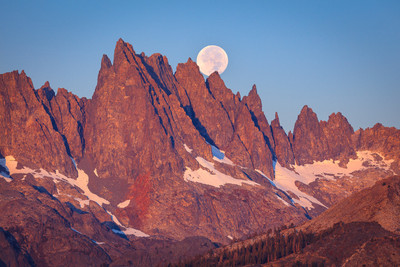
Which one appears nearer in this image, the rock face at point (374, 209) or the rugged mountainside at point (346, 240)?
the rugged mountainside at point (346, 240)

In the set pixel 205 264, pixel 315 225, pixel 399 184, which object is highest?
pixel 399 184

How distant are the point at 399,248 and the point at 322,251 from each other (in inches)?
892

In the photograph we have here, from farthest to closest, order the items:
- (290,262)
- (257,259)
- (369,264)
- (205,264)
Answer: (205,264) < (257,259) < (290,262) < (369,264)

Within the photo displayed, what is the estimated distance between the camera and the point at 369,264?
145375 millimetres

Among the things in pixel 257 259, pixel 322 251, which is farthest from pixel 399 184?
pixel 257 259

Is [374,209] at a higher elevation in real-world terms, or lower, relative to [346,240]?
higher

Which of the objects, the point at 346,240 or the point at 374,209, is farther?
the point at 374,209

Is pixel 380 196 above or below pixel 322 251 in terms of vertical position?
above

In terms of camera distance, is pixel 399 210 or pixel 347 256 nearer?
pixel 347 256

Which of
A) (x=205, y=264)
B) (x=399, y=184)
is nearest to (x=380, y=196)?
(x=399, y=184)

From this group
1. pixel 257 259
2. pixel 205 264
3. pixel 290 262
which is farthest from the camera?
pixel 205 264

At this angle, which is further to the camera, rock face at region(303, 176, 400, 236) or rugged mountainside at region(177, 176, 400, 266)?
rock face at region(303, 176, 400, 236)

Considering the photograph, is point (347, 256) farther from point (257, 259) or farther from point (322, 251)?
point (257, 259)

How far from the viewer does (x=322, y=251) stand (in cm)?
16375
